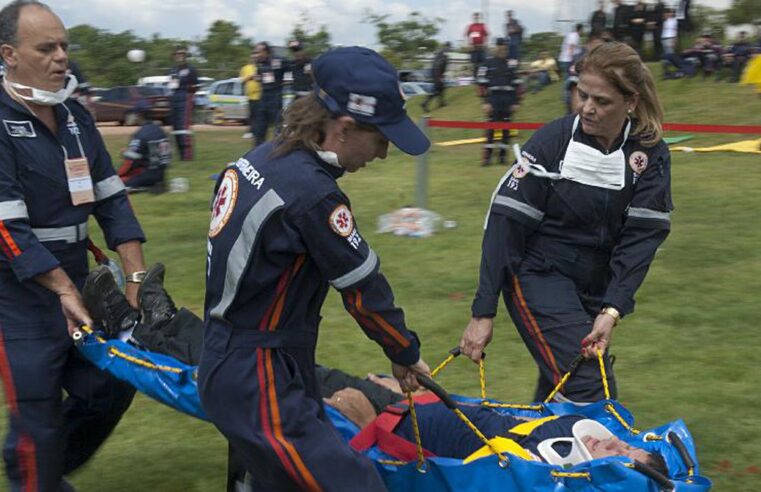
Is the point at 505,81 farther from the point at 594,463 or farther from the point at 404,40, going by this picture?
the point at 404,40

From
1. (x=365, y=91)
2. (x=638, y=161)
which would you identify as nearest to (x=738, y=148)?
(x=638, y=161)

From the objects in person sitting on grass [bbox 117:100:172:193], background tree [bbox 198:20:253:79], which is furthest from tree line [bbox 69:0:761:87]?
person sitting on grass [bbox 117:100:172:193]

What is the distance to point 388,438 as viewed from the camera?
3.51m

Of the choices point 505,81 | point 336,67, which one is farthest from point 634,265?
point 505,81

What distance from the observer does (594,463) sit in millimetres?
3055

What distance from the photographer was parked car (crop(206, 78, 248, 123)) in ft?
91.5

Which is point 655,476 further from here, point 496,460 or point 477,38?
point 477,38

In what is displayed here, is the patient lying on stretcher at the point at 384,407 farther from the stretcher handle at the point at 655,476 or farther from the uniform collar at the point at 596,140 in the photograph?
the uniform collar at the point at 596,140

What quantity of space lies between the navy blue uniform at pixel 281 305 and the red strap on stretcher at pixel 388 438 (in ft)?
1.84

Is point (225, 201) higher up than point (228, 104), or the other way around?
point (225, 201)

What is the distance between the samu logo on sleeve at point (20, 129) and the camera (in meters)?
3.53

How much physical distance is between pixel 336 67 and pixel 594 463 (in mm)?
1562

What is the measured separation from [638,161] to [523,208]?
53 cm

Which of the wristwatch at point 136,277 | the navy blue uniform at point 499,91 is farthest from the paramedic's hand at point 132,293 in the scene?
the navy blue uniform at point 499,91
